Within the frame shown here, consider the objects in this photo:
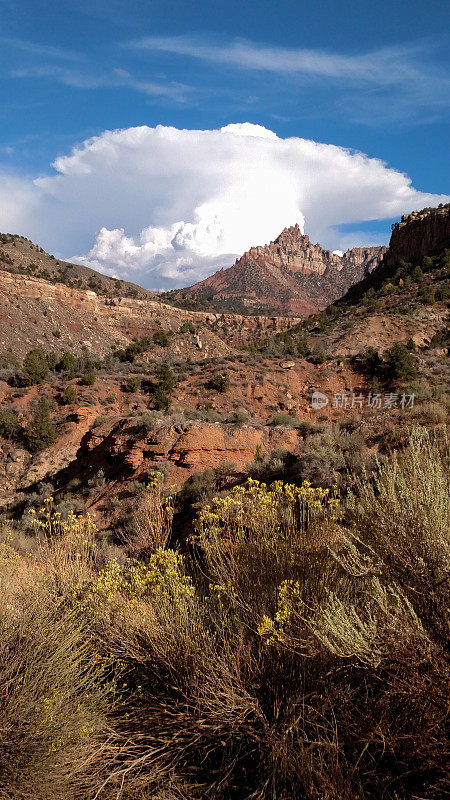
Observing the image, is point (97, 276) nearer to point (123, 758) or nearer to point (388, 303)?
point (388, 303)

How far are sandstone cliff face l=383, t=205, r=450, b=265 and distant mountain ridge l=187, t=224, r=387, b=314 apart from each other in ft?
171

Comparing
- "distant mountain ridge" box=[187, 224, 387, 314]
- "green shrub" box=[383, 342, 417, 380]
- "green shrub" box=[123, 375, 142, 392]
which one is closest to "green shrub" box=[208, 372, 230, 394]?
"green shrub" box=[123, 375, 142, 392]

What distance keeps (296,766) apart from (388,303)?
44.9m

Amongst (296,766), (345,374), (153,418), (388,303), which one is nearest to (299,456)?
(153,418)

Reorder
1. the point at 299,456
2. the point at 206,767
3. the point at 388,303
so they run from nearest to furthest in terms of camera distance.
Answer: the point at 206,767, the point at 299,456, the point at 388,303

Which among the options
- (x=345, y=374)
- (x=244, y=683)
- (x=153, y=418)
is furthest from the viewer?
(x=345, y=374)

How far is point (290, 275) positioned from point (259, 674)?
→ 158370 mm

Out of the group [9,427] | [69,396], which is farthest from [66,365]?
[9,427]

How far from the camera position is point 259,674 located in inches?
142

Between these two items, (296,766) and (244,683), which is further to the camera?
(244,683)

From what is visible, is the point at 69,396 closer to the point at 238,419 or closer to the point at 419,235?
the point at 238,419

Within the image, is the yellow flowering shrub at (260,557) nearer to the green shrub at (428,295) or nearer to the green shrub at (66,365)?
the green shrub at (66,365)

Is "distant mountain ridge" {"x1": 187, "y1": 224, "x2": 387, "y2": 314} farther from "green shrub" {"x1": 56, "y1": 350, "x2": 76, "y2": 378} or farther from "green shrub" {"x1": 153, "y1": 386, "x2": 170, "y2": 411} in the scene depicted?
"green shrub" {"x1": 153, "y1": 386, "x2": 170, "y2": 411}

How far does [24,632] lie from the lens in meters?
3.90
